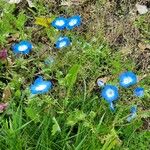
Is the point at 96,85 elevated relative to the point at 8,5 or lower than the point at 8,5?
lower

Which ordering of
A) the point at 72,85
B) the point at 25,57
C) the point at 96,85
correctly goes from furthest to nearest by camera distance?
the point at 25,57, the point at 96,85, the point at 72,85

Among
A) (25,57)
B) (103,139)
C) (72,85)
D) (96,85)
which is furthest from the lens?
(25,57)

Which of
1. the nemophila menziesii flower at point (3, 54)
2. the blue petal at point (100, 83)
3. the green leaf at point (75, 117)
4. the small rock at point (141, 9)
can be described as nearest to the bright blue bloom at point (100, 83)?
the blue petal at point (100, 83)

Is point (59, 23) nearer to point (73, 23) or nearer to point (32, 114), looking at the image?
point (73, 23)

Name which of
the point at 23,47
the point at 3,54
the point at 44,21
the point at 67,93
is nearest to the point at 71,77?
the point at 67,93

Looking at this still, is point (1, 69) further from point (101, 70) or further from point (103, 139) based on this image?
point (103, 139)

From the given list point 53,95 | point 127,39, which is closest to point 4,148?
point 53,95

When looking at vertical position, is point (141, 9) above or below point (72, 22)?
below
